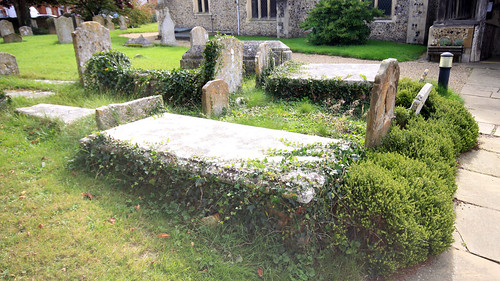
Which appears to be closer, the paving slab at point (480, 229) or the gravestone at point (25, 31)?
the paving slab at point (480, 229)

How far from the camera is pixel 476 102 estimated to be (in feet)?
24.8

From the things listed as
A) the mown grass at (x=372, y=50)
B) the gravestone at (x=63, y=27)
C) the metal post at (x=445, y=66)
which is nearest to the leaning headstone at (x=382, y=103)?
the metal post at (x=445, y=66)

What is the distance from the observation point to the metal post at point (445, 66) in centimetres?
721

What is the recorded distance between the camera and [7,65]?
977 cm

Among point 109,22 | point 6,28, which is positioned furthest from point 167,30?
point 109,22

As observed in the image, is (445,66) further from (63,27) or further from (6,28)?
(6,28)

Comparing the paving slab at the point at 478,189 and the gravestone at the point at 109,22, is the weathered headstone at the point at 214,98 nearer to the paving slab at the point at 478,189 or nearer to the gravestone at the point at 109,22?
the paving slab at the point at 478,189

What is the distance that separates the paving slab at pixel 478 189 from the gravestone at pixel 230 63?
15.3 feet

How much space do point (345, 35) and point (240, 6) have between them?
28.3ft

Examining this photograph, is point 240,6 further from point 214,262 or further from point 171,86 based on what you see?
point 214,262

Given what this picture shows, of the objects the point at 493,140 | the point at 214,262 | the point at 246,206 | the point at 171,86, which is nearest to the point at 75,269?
the point at 214,262

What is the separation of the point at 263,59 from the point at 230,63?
4.11 ft

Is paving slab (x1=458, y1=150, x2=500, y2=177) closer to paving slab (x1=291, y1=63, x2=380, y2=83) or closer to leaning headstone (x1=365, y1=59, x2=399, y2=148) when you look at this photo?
leaning headstone (x1=365, y1=59, x2=399, y2=148)

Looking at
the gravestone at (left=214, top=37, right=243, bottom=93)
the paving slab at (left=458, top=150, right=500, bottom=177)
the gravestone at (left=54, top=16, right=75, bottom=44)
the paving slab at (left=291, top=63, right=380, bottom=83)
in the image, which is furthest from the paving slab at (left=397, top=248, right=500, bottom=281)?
the gravestone at (left=54, top=16, right=75, bottom=44)
